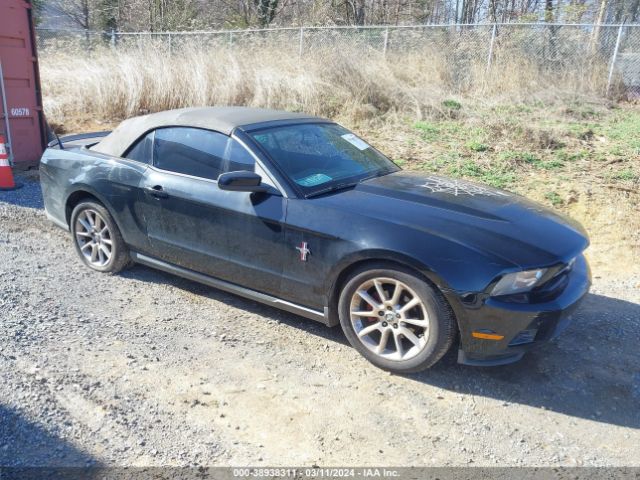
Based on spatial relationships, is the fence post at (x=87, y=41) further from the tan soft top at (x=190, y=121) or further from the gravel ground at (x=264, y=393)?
the gravel ground at (x=264, y=393)

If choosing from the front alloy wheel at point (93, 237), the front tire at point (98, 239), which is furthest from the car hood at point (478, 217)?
the front alloy wheel at point (93, 237)

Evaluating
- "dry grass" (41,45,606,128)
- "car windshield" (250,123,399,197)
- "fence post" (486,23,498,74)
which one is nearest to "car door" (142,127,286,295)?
"car windshield" (250,123,399,197)

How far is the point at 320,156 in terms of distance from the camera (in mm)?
4270

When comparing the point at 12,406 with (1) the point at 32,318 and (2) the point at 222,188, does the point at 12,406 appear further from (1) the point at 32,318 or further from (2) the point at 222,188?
(2) the point at 222,188

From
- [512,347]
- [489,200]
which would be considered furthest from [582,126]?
[512,347]

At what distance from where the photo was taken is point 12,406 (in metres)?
3.03

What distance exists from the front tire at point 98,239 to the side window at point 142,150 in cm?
57

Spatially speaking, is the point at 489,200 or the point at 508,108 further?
the point at 508,108

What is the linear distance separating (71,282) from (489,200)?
365 centimetres

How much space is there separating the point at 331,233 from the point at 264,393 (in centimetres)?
110

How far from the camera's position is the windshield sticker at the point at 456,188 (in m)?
4.11

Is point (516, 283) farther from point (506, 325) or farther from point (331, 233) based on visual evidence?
point (331, 233)

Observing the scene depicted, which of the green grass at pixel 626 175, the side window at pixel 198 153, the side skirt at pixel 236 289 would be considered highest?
the side window at pixel 198 153

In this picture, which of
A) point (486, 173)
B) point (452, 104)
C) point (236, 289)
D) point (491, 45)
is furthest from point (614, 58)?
point (236, 289)
